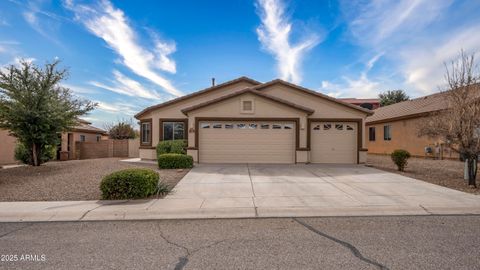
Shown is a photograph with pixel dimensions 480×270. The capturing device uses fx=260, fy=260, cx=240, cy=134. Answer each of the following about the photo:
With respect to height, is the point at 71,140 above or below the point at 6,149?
above

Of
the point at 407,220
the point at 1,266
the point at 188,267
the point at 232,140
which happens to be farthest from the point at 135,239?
the point at 232,140

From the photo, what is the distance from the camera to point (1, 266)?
3588 mm

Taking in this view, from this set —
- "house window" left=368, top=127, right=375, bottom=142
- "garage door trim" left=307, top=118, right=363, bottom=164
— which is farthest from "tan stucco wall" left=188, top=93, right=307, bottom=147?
"house window" left=368, top=127, right=375, bottom=142

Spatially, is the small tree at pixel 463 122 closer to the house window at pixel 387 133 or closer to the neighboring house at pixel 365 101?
the house window at pixel 387 133

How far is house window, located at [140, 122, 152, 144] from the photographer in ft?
56.3

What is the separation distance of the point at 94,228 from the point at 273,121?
11231mm

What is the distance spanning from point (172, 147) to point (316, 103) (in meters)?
9.02

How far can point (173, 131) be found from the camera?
16625 millimetres

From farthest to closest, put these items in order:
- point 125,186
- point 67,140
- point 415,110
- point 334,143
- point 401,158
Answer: point 67,140
point 415,110
point 334,143
point 401,158
point 125,186

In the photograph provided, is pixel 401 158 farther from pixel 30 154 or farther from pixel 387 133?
pixel 30 154

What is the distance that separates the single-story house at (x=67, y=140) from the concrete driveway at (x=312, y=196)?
1056 centimetres

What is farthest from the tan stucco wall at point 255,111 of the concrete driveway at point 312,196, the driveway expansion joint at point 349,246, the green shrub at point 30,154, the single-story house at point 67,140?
the driveway expansion joint at point 349,246

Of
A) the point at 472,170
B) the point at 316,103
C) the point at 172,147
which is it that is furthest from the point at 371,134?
the point at 172,147

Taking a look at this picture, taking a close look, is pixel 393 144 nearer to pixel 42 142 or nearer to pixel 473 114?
pixel 473 114
